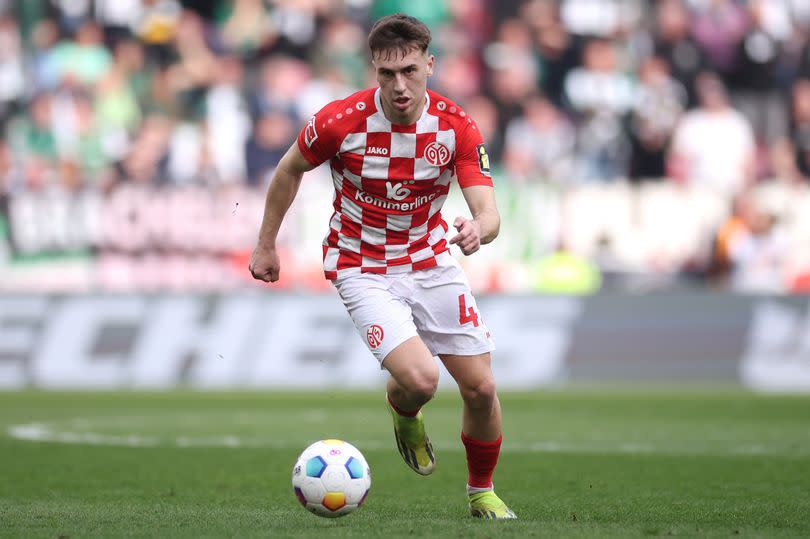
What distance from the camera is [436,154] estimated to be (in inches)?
248

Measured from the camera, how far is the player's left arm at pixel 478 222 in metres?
5.71

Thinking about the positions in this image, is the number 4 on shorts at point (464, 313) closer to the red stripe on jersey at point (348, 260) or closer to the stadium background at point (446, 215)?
the red stripe on jersey at point (348, 260)

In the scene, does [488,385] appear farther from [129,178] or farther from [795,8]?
[795,8]

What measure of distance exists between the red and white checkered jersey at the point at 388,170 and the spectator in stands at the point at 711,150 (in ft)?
45.2

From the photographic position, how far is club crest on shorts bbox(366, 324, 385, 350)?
622cm

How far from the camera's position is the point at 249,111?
19.8 metres

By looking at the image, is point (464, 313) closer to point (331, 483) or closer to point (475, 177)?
point (475, 177)

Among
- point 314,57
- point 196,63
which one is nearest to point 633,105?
point 314,57

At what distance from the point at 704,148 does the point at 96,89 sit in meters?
9.23

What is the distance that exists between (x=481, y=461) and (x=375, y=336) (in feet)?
2.65

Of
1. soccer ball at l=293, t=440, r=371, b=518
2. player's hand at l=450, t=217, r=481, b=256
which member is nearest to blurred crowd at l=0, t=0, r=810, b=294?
player's hand at l=450, t=217, r=481, b=256

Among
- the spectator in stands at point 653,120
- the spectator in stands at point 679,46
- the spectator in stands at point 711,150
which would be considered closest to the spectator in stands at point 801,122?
the spectator in stands at point 711,150

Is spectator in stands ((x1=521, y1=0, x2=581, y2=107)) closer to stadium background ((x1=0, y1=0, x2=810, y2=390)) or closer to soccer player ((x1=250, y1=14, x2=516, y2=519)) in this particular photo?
stadium background ((x1=0, y1=0, x2=810, y2=390))

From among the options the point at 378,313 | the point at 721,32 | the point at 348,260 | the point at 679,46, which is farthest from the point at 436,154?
the point at 721,32
